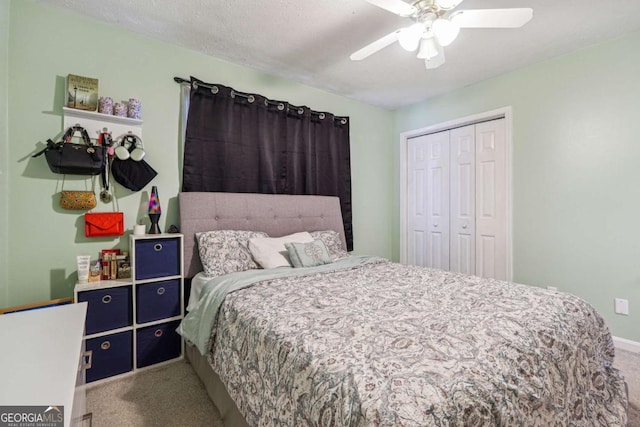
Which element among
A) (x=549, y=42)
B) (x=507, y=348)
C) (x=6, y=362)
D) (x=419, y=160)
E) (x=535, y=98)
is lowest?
(x=507, y=348)

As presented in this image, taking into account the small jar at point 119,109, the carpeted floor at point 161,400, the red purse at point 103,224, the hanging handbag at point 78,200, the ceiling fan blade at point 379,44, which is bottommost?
the carpeted floor at point 161,400

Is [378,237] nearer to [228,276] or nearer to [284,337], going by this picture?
[228,276]

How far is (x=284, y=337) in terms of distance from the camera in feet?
3.80

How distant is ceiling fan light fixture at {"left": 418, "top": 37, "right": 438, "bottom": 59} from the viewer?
5.75ft

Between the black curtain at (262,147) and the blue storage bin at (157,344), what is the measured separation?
1.12m

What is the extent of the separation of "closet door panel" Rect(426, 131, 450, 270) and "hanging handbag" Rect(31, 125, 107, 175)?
130 inches

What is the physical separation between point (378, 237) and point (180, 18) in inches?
122

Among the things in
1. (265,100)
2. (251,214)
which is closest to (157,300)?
(251,214)

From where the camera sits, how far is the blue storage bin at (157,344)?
6.69 feet

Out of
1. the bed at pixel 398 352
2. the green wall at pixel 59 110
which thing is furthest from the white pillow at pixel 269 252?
the green wall at pixel 59 110

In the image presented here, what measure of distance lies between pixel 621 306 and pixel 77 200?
4.18 meters

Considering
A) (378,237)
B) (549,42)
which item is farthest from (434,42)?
(378,237)

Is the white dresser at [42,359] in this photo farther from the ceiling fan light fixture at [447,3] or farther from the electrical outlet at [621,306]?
the electrical outlet at [621,306]

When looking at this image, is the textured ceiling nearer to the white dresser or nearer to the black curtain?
the black curtain
